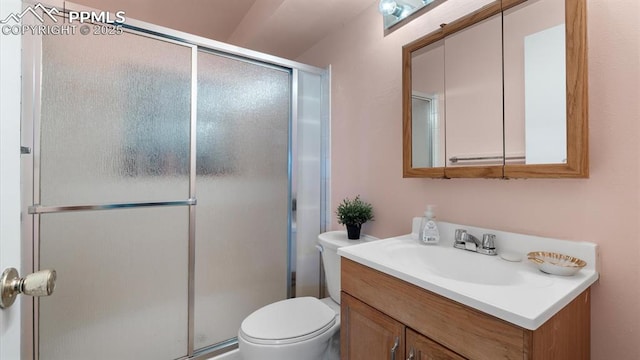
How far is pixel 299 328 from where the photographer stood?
129 cm

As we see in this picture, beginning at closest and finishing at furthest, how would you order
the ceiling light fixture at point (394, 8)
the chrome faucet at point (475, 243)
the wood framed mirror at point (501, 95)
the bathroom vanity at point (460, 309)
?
the bathroom vanity at point (460, 309)
the wood framed mirror at point (501, 95)
the chrome faucet at point (475, 243)
the ceiling light fixture at point (394, 8)

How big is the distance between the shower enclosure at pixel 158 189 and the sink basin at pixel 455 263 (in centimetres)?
97

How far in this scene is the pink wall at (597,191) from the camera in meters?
0.82

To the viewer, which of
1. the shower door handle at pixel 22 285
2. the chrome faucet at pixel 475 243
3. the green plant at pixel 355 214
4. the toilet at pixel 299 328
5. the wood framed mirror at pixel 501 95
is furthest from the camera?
the green plant at pixel 355 214

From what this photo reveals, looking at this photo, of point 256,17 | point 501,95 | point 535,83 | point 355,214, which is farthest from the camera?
point 256,17

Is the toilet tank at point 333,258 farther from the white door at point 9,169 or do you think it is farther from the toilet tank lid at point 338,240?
the white door at point 9,169

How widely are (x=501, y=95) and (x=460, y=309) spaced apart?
830 mm

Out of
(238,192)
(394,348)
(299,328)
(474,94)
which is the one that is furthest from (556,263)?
(238,192)

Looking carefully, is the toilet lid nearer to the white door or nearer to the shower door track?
the shower door track

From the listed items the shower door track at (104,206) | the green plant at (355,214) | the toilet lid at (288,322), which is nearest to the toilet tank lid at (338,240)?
the green plant at (355,214)

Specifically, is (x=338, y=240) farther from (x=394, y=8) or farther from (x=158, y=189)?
(x=394, y=8)

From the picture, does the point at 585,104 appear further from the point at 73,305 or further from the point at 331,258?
the point at 73,305

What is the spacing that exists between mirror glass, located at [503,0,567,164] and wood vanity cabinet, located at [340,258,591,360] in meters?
0.48

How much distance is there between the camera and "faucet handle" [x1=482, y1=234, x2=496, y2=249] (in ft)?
3.54
